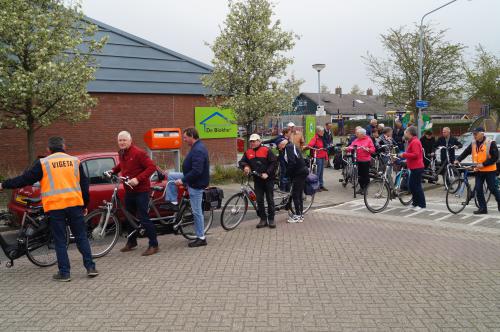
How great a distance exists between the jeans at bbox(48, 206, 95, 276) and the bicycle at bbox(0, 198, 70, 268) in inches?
18.7

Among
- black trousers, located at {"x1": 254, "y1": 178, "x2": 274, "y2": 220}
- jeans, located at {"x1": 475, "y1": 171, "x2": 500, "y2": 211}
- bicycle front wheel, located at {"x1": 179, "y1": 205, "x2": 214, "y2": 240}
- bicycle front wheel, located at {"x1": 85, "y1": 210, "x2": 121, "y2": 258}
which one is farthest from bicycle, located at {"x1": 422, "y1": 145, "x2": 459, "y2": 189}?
bicycle front wheel, located at {"x1": 85, "y1": 210, "x2": 121, "y2": 258}

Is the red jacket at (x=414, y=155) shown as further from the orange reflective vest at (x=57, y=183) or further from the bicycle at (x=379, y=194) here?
the orange reflective vest at (x=57, y=183)

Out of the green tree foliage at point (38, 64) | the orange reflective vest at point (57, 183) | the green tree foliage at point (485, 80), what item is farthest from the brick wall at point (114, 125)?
the green tree foliage at point (485, 80)

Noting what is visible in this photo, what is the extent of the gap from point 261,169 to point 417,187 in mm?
3700

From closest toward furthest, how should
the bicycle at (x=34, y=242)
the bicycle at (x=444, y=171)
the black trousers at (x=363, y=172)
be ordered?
1. the bicycle at (x=34, y=242)
2. the black trousers at (x=363, y=172)
3. the bicycle at (x=444, y=171)

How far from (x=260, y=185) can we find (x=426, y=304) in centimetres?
407

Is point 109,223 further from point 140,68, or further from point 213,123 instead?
point 213,123

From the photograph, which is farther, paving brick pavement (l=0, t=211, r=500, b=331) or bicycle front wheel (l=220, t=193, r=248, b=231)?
bicycle front wheel (l=220, t=193, r=248, b=231)

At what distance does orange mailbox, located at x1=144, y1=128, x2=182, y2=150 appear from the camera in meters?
11.3

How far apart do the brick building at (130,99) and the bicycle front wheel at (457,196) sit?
33.7 ft

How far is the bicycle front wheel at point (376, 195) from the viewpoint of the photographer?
9.45 meters

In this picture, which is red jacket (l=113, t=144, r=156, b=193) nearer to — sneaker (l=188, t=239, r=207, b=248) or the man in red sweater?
the man in red sweater

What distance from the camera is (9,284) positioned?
17.2 feet

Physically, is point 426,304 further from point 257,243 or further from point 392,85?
point 392,85
